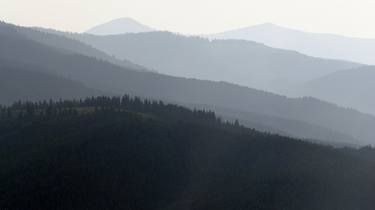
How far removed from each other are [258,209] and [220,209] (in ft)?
34.4

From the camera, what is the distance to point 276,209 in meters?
198

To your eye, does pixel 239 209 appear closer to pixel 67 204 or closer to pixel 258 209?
pixel 258 209

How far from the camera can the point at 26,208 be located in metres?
196

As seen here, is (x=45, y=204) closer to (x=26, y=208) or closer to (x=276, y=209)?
(x=26, y=208)

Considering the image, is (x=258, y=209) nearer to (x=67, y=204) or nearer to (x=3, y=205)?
(x=67, y=204)

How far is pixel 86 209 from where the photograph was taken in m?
199

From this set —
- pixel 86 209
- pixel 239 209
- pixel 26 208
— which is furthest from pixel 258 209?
pixel 26 208

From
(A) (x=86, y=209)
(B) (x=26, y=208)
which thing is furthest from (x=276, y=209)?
(B) (x=26, y=208)

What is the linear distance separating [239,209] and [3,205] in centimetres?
6447

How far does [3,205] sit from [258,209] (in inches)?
2743

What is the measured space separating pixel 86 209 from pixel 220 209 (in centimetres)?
3687

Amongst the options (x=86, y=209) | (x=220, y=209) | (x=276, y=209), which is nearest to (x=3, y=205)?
(x=86, y=209)

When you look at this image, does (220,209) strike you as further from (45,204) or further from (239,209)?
(45,204)

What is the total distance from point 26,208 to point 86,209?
53.0 ft
